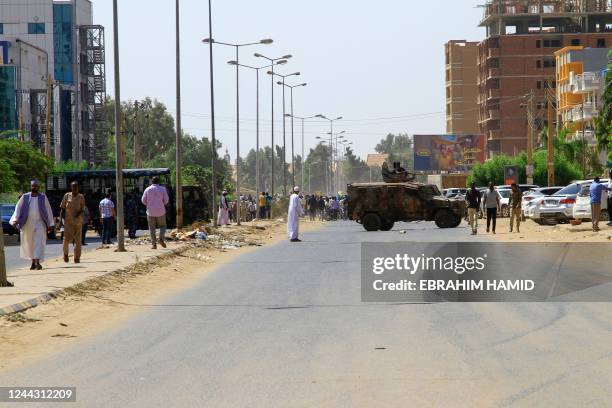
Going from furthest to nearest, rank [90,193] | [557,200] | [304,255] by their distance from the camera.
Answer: [90,193]
[557,200]
[304,255]

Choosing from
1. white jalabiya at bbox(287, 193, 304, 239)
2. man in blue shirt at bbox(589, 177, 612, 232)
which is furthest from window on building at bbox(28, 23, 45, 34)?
man in blue shirt at bbox(589, 177, 612, 232)

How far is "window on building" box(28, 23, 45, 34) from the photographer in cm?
10581

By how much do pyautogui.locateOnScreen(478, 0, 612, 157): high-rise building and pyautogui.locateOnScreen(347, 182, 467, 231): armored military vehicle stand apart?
299ft

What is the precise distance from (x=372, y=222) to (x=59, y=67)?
68.0 metres

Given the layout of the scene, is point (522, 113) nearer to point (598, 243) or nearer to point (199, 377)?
point (598, 243)

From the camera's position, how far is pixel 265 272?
71.9 feet

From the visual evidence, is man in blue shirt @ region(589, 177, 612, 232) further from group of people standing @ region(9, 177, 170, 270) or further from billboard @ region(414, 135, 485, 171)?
billboard @ region(414, 135, 485, 171)

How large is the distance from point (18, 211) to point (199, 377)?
13.8m

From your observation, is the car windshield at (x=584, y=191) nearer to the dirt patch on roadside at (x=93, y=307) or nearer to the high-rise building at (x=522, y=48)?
the dirt patch on roadside at (x=93, y=307)

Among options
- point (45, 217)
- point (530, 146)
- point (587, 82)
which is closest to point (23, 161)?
point (530, 146)

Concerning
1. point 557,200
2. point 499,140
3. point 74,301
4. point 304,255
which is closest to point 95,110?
point 499,140

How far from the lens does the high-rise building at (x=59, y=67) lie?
94.1 metres

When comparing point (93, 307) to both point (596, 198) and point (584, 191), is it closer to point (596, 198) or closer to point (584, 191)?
point (596, 198)

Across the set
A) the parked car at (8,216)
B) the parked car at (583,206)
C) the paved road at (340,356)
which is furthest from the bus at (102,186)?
the paved road at (340,356)
